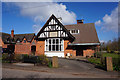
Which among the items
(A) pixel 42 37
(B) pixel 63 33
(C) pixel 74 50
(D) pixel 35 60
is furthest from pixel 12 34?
(D) pixel 35 60

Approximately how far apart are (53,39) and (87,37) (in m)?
6.84

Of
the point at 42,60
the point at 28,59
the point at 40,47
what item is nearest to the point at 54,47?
the point at 40,47

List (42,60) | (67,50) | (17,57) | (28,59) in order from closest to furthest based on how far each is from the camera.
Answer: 1. (42,60)
2. (28,59)
3. (17,57)
4. (67,50)

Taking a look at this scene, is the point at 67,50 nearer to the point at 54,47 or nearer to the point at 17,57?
the point at 54,47

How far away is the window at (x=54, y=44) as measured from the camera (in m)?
20.5

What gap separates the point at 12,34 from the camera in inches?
1423

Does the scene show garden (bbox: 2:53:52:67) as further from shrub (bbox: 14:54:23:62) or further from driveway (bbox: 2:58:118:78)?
driveway (bbox: 2:58:118:78)

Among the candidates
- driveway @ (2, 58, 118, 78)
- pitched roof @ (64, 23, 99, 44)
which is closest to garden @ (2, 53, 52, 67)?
driveway @ (2, 58, 118, 78)

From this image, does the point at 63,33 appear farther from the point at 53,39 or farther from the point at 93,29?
the point at 93,29

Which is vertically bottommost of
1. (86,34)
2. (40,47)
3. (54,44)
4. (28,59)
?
(28,59)

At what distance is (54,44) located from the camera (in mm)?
20734

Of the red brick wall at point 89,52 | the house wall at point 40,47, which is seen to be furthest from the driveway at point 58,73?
the house wall at point 40,47

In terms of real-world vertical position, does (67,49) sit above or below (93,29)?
below

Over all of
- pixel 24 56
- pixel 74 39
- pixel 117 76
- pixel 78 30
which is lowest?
pixel 117 76
